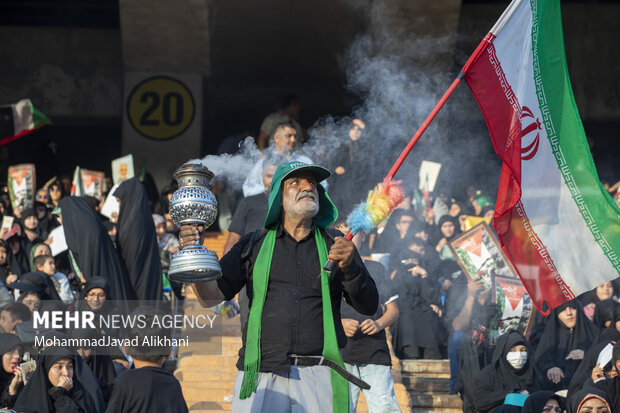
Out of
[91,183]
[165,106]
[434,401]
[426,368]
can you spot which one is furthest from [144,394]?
[165,106]

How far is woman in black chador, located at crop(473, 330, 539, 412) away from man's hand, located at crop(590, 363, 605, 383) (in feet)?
2.04

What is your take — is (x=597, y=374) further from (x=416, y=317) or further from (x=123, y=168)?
(x=123, y=168)

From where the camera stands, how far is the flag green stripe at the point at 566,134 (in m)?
6.54

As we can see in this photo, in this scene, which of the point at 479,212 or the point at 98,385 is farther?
the point at 479,212

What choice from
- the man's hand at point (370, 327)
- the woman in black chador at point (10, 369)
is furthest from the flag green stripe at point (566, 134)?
the woman in black chador at point (10, 369)

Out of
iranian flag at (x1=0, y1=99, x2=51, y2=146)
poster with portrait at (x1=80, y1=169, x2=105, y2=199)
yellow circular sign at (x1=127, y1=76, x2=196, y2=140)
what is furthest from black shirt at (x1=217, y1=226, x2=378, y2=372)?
yellow circular sign at (x1=127, y1=76, x2=196, y2=140)

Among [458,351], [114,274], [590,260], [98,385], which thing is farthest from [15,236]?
[590,260]

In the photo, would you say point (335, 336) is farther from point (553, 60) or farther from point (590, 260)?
point (553, 60)

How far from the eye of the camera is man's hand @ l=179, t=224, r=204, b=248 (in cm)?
470

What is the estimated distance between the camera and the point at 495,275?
33.4 feet

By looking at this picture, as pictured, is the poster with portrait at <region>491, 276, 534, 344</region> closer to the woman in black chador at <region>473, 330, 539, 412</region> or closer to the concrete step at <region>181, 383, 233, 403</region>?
the woman in black chador at <region>473, 330, 539, 412</region>

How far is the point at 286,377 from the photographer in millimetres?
4656

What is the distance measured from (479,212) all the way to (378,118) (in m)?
3.83

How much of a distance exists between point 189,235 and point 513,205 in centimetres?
267
